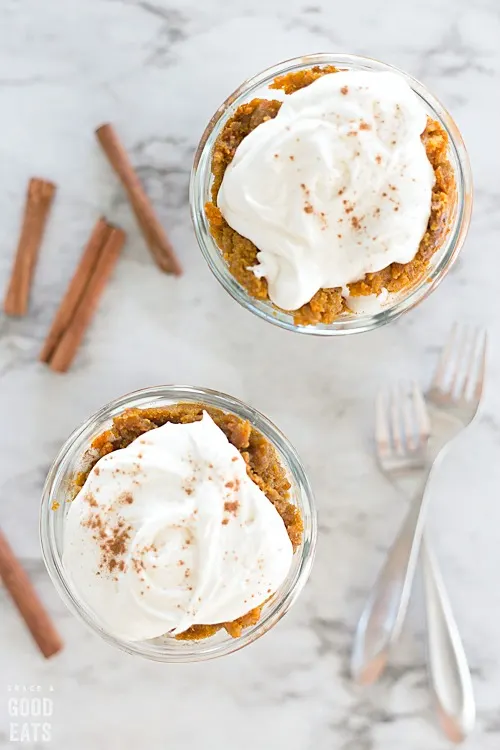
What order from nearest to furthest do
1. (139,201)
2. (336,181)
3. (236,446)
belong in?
(336,181)
(236,446)
(139,201)

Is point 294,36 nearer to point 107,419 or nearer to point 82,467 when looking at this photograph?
point 107,419

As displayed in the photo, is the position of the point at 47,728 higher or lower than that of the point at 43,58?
lower

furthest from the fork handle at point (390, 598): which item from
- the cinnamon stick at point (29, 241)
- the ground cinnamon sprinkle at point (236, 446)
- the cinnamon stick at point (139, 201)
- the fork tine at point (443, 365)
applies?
the cinnamon stick at point (29, 241)

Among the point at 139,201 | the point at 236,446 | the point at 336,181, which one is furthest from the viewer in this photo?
the point at 139,201

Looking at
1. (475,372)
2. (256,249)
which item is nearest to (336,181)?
(256,249)

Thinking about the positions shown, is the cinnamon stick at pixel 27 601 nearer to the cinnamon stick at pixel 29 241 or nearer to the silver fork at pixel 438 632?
the cinnamon stick at pixel 29 241

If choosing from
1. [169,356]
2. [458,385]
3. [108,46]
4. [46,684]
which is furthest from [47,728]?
[108,46]

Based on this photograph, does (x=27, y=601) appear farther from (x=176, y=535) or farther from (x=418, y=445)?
(x=418, y=445)
